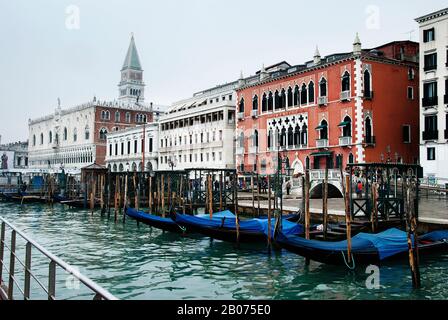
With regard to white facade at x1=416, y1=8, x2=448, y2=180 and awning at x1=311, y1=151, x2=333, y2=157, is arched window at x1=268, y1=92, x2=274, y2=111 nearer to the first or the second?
awning at x1=311, y1=151, x2=333, y2=157

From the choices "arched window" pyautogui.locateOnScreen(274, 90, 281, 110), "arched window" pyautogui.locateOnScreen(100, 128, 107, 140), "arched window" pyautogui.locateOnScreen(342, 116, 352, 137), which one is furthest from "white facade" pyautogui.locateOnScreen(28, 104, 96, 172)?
"arched window" pyautogui.locateOnScreen(342, 116, 352, 137)

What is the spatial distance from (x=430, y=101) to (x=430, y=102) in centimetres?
5

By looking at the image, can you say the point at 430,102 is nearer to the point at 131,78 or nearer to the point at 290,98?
the point at 290,98

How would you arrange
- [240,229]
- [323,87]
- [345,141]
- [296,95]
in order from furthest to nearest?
[296,95] < [323,87] < [345,141] < [240,229]

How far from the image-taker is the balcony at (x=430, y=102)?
25000mm

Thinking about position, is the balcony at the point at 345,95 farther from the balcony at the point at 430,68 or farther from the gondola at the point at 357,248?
the gondola at the point at 357,248

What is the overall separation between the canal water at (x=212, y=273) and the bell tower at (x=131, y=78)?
75184mm

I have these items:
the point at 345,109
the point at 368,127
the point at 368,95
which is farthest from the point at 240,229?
the point at 368,95

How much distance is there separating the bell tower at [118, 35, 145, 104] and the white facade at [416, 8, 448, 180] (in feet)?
221

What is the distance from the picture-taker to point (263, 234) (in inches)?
543

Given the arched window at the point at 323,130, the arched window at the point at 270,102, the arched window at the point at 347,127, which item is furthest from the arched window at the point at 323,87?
the arched window at the point at 270,102

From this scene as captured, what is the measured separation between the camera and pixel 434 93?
2528 centimetres
